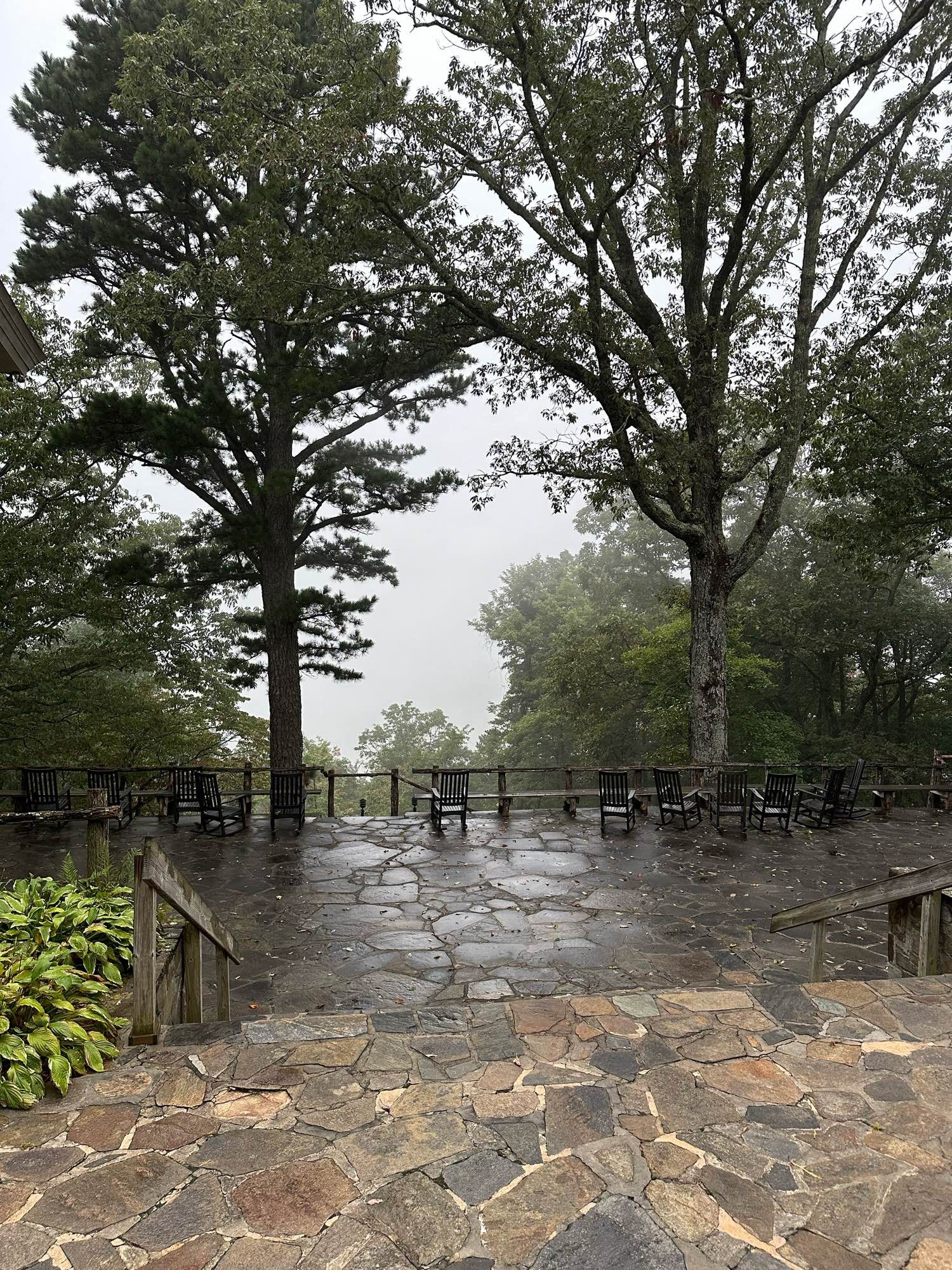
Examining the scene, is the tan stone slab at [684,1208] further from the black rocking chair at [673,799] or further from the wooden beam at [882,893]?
the black rocking chair at [673,799]

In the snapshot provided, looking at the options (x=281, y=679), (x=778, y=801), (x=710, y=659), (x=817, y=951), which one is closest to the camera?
(x=817, y=951)

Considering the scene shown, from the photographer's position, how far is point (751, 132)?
29.9 feet

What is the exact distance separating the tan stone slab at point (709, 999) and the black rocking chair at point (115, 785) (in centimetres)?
849

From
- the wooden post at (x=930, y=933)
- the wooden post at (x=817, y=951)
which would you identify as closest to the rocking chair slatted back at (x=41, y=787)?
the wooden post at (x=817, y=951)

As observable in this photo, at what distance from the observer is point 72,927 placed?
150 inches

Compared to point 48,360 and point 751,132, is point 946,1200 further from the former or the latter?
point 48,360

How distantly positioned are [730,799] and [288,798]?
660 centimetres

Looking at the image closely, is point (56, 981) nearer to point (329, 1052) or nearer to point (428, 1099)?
point (329, 1052)

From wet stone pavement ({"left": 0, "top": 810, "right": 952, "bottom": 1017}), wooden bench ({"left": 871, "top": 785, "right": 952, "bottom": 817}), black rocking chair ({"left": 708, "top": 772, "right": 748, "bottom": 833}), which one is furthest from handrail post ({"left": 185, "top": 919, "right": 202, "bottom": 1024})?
wooden bench ({"left": 871, "top": 785, "right": 952, "bottom": 817})

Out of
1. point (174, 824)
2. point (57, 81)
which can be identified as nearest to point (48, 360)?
point (57, 81)

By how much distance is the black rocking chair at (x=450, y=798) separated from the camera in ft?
32.8

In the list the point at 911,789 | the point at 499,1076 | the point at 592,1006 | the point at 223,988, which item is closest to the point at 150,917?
the point at 223,988

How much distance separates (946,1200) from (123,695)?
14030 mm

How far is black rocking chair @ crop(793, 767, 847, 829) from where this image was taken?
33.2 feet
